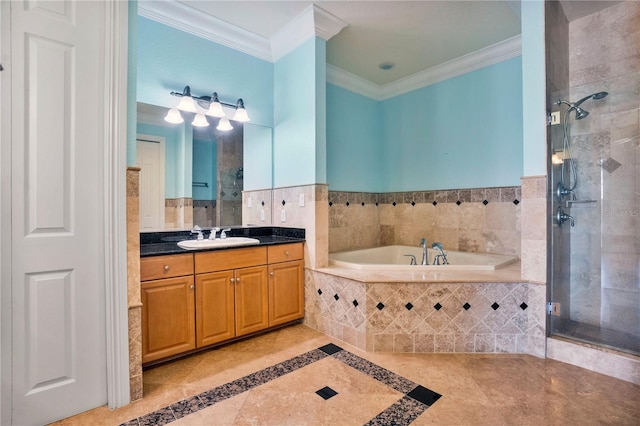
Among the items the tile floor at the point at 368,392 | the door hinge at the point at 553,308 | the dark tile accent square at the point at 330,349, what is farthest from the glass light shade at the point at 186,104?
Result: the door hinge at the point at 553,308

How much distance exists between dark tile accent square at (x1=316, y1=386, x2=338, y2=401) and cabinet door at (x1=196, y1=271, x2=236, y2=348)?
35.8 inches

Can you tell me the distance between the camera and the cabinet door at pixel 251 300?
2.52 meters

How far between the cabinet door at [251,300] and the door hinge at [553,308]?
210cm

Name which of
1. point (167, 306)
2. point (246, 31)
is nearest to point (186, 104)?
point (246, 31)

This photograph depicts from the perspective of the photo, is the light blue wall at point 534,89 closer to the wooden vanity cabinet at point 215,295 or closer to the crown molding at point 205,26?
the wooden vanity cabinet at point 215,295

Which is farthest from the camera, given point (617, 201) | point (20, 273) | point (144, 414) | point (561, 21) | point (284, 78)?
point (284, 78)

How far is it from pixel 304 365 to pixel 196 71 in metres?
2.51

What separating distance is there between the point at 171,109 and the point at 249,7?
40.6 inches

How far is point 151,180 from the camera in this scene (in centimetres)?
257

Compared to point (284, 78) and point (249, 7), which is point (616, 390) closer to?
point (284, 78)

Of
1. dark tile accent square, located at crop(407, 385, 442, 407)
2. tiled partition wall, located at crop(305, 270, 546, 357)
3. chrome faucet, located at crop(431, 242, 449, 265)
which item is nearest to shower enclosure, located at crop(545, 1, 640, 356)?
tiled partition wall, located at crop(305, 270, 546, 357)

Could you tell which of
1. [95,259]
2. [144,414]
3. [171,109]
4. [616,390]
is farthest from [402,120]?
[144,414]

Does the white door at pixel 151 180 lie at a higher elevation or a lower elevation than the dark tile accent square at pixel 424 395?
higher

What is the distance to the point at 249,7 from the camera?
2.58m
